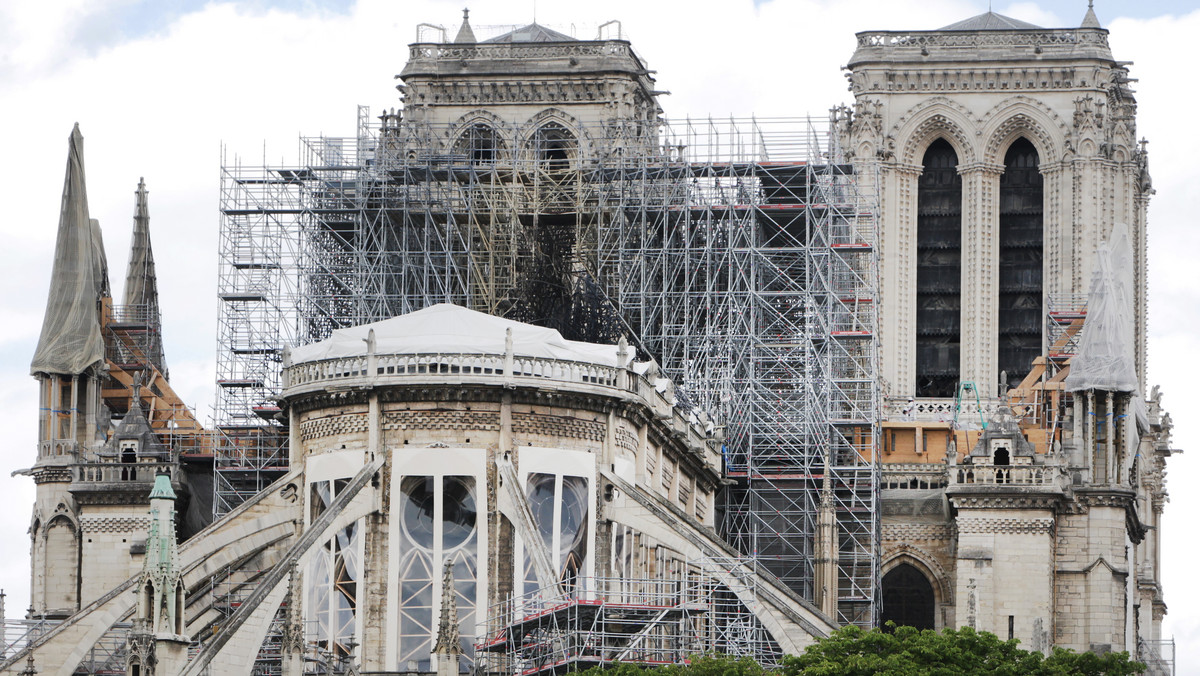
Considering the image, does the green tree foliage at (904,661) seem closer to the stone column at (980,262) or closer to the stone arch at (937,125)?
the stone column at (980,262)

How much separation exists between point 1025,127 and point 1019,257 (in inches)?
190

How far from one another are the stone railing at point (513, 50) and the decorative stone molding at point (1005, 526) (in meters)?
26.7

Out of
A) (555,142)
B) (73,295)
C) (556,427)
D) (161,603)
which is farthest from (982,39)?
(161,603)

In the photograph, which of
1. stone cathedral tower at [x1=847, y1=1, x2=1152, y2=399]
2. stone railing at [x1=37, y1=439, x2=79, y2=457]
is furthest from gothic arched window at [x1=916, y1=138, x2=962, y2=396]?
stone railing at [x1=37, y1=439, x2=79, y2=457]

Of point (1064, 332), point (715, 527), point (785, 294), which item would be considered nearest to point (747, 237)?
point (785, 294)

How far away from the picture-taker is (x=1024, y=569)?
89.8 meters

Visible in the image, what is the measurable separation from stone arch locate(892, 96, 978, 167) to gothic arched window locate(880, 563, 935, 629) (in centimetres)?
2100

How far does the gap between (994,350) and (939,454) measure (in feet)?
43.0

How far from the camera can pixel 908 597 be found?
100 m

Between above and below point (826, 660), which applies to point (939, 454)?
above

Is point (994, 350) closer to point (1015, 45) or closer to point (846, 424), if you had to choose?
point (1015, 45)

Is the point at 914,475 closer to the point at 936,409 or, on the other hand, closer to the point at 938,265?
the point at 936,409

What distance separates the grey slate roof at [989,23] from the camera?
118 metres

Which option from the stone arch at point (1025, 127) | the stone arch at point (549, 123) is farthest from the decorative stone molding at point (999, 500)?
the stone arch at point (1025, 127)
